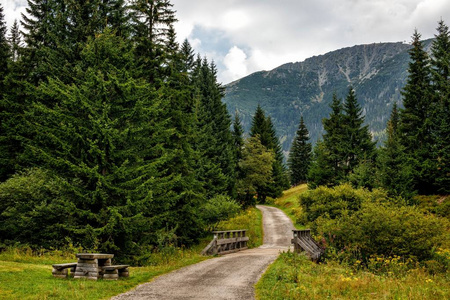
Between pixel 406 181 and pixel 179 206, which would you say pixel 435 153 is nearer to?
pixel 406 181

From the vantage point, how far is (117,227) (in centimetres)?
1516

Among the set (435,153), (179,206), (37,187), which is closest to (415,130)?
(435,153)

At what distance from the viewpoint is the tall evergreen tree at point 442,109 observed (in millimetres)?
32312

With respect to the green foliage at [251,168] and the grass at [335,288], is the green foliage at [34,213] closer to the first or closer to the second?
the grass at [335,288]

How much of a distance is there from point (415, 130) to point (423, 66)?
322 inches

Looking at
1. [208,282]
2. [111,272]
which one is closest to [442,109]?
[208,282]

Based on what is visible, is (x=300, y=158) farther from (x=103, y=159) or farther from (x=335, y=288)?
(x=335, y=288)

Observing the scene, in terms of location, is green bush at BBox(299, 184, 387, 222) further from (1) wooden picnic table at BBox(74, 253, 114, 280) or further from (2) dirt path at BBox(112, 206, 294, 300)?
(1) wooden picnic table at BBox(74, 253, 114, 280)

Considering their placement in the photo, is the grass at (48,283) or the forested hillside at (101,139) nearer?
the grass at (48,283)

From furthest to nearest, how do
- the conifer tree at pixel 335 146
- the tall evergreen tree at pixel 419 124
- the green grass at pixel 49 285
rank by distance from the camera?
the conifer tree at pixel 335 146
the tall evergreen tree at pixel 419 124
the green grass at pixel 49 285

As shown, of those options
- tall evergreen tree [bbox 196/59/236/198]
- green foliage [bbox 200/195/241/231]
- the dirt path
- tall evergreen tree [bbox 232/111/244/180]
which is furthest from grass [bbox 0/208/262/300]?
tall evergreen tree [bbox 232/111/244/180]

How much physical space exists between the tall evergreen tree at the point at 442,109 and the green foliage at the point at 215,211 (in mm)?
22520

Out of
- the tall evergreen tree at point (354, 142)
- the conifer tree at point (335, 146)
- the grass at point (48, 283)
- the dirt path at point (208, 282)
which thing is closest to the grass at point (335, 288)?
the dirt path at point (208, 282)

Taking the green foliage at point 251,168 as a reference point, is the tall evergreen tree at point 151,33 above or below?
above
